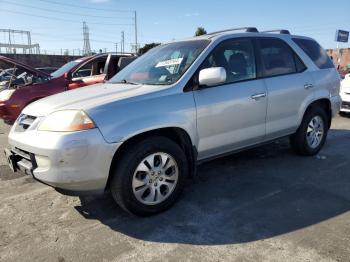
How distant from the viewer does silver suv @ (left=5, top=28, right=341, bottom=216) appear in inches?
128

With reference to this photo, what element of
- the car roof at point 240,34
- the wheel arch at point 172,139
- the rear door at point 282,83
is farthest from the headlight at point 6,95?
the rear door at point 282,83

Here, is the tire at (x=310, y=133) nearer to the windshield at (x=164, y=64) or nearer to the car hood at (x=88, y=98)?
the windshield at (x=164, y=64)

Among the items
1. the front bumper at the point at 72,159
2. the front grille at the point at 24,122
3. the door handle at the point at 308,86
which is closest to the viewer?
the front bumper at the point at 72,159

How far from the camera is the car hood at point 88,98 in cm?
348

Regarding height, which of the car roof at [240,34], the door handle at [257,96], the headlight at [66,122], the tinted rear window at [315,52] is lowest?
the headlight at [66,122]

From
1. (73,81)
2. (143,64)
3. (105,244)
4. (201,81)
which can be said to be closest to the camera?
(105,244)

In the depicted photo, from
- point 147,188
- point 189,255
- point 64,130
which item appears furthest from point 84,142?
point 189,255

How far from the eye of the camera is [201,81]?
3.85 meters

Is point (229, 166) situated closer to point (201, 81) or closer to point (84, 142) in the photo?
point (201, 81)

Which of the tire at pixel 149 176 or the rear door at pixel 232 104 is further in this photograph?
the rear door at pixel 232 104

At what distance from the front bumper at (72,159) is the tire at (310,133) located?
310cm

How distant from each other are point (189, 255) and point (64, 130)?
1500 mm

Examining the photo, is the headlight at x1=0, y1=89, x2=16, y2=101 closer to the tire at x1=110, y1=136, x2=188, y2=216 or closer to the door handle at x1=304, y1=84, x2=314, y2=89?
the tire at x1=110, y1=136, x2=188, y2=216

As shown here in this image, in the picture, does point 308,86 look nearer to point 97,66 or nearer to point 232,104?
point 232,104
